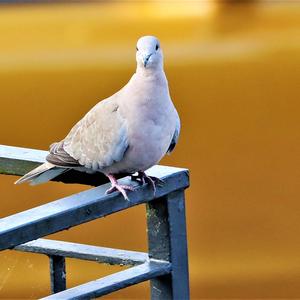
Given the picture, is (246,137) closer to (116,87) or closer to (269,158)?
(269,158)

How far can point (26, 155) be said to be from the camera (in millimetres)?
2506

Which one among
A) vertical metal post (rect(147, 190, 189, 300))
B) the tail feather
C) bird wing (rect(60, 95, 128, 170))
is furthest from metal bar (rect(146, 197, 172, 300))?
bird wing (rect(60, 95, 128, 170))

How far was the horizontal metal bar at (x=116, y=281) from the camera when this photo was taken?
2133 millimetres

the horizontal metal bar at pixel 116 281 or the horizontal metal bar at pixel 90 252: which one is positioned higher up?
the horizontal metal bar at pixel 90 252

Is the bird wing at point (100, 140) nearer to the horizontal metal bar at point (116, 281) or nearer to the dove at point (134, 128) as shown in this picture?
the dove at point (134, 128)

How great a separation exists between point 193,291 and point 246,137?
0.68 m

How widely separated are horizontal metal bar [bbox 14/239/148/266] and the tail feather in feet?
0.54

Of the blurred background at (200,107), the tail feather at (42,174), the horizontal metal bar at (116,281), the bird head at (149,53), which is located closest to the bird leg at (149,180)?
the horizontal metal bar at (116,281)

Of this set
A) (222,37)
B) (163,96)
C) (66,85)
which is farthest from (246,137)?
(163,96)

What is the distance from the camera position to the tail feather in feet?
8.67

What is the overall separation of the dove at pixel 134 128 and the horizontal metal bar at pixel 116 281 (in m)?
0.51

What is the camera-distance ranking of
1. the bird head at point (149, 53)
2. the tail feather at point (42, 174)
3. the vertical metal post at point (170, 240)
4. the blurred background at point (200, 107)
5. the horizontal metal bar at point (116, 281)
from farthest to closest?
the blurred background at point (200, 107) → the bird head at point (149, 53) → the tail feather at point (42, 174) → the vertical metal post at point (170, 240) → the horizontal metal bar at point (116, 281)

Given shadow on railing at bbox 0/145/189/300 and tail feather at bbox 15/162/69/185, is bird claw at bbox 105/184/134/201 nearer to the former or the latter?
shadow on railing at bbox 0/145/189/300

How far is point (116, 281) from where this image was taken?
219 centimetres
